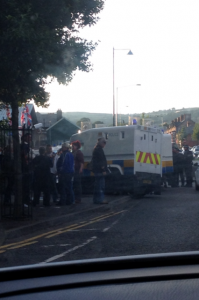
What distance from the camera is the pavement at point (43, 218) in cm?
876

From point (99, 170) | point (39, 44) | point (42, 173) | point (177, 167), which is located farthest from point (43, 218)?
point (177, 167)

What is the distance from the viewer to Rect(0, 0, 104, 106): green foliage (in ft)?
29.8

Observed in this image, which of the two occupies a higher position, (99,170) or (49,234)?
(99,170)

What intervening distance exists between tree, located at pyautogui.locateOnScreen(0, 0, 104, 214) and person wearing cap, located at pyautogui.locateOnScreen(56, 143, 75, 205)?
2.25 meters

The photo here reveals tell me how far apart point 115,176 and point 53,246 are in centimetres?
902

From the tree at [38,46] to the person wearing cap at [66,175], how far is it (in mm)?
2248

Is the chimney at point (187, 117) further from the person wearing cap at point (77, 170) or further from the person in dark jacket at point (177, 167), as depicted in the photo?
the person wearing cap at point (77, 170)

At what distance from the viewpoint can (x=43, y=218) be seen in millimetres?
10453

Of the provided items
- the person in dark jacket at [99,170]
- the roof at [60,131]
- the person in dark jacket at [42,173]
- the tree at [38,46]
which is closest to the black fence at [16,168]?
the tree at [38,46]

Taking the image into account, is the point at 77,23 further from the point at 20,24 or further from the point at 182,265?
the point at 182,265

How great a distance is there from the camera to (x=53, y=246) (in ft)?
23.8

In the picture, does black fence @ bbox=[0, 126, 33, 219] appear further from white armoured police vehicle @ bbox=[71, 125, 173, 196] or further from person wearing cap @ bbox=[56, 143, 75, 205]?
white armoured police vehicle @ bbox=[71, 125, 173, 196]

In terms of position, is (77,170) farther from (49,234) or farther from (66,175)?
(49,234)

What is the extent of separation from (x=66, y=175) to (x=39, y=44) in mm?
4697
